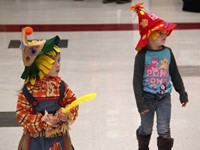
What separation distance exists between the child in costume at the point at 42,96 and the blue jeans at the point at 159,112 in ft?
2.24

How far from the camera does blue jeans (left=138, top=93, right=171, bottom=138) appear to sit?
10.6 feet

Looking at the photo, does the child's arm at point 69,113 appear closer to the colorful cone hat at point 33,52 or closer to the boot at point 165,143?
the colorful cone hat at point 33,52

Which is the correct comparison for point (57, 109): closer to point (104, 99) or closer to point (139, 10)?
point (139, 10)

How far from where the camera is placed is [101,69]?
5277mm

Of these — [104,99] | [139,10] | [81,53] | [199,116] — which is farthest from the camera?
[81,53]

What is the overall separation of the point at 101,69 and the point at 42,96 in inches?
102

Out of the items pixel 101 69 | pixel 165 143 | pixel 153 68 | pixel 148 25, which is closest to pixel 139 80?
pixel 153 68

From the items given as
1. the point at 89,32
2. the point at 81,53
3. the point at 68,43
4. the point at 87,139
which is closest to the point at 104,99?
the point at 87,139

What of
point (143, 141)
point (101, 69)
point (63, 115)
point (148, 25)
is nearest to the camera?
point (63, 115)

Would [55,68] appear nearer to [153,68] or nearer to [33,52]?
[33,52]

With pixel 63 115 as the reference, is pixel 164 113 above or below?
below

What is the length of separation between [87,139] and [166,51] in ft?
3.65

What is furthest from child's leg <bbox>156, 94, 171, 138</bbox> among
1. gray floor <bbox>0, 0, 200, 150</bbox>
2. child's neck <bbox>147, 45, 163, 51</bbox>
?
gray floor <bbox>0, 0, 200, 150</bbox>

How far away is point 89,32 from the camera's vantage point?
6.45 m
